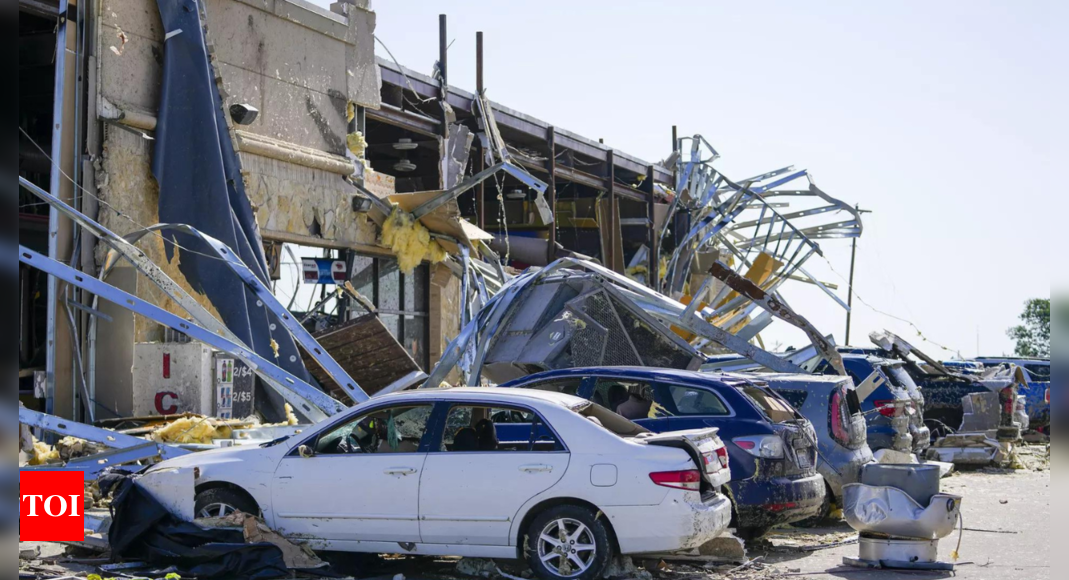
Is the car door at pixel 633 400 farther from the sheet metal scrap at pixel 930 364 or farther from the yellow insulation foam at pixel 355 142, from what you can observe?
the yellow insulation foam at pixel 355 142

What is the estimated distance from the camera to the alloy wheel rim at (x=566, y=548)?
26.6 ft

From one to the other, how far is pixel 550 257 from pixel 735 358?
12367mm

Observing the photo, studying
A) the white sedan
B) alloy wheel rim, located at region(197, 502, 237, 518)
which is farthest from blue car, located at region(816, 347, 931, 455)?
alloy wheel rim, located at region(197, 502, 237, 518)

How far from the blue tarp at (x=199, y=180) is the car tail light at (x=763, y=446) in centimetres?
813

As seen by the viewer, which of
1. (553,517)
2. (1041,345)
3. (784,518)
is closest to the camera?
(553,517)

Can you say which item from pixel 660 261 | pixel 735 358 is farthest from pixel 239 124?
pixel 660 261

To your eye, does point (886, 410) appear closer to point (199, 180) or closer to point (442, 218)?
point (442, 218)

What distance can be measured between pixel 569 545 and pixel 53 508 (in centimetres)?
437

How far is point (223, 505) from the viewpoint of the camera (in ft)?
28.7

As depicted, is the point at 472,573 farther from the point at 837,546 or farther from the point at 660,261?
the point at 660,261

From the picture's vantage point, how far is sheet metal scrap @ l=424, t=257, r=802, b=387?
14836mm

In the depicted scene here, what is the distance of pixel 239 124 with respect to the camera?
683 inches

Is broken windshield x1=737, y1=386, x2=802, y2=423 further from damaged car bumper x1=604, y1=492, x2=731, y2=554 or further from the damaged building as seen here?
the damaged building

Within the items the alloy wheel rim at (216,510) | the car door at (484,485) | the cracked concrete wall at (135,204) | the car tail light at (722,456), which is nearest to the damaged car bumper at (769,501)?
the car tail light at (722,456)
